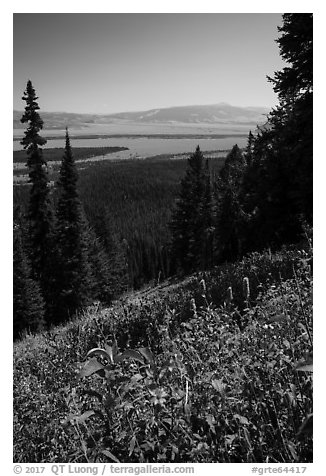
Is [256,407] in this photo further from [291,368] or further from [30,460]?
[30,460]

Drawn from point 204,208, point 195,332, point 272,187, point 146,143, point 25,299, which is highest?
point 146,143

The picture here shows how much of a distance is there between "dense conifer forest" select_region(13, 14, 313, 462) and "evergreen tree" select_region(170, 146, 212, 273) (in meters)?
5.80

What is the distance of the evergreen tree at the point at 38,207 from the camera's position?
74.5 feet

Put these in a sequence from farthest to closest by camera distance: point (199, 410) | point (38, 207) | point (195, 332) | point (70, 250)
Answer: point (70, 250) → point (38, 207) → point (195, 332) → point (199, 410)

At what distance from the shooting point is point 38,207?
30.3 meters

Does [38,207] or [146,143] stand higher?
[146,143]

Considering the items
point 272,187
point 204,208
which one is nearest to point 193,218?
point 204,208

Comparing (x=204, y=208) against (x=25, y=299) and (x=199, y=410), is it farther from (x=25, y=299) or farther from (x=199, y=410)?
(x=199, y=410)

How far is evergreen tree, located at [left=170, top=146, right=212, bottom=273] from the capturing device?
44.7 m

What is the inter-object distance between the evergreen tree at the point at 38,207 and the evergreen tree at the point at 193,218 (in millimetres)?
18154

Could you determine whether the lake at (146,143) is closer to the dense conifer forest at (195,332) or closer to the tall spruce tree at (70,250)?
the dense conifer forest at (195,332)

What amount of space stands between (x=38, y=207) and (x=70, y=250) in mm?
5538

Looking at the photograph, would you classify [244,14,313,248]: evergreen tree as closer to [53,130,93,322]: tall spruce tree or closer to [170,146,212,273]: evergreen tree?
[53,130,93,322]: tall spruce tree
